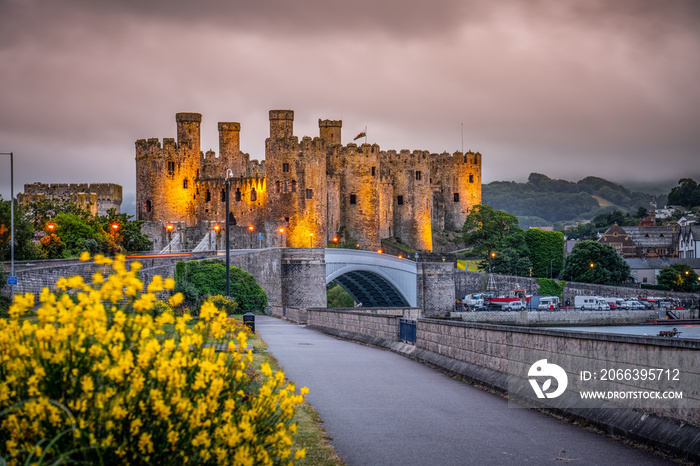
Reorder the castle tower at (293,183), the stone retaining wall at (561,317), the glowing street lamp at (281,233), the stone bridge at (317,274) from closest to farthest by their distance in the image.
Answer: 1. the stone bridge at (317,274)
2. the glowing street lamp at (281,233)
3. the castle tower at (293,183)
4. the stone retaining wall at (561,317)

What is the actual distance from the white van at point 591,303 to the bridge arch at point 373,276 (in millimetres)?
18863

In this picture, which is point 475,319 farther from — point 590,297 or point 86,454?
point 86,454

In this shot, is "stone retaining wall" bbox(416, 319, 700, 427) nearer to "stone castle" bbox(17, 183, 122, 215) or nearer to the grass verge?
the grass verge

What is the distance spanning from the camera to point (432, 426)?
1099 cm

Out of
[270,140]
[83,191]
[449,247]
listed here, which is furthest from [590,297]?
[83,191]

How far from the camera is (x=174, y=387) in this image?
18.4 feet

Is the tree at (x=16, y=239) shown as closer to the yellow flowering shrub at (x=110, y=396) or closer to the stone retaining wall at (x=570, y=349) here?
the stone retaining wall at (x=570, y=349)

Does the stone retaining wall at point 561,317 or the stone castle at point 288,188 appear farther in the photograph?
the stone retaining wall at point 561,317

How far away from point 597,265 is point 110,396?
320 feet

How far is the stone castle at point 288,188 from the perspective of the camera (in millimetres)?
76062

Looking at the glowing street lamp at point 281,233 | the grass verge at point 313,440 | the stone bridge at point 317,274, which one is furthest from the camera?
the glowing street lamp at point 281,233

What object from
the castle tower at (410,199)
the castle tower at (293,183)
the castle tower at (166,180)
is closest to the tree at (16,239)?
the castle tower at (293,183)

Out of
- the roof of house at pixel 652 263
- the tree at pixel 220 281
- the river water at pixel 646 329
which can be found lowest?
the river water at pixel 646 329

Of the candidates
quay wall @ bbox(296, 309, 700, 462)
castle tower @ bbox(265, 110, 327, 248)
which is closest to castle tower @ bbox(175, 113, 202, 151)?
castle tower @ bbox(265, 110, 327, 248)
